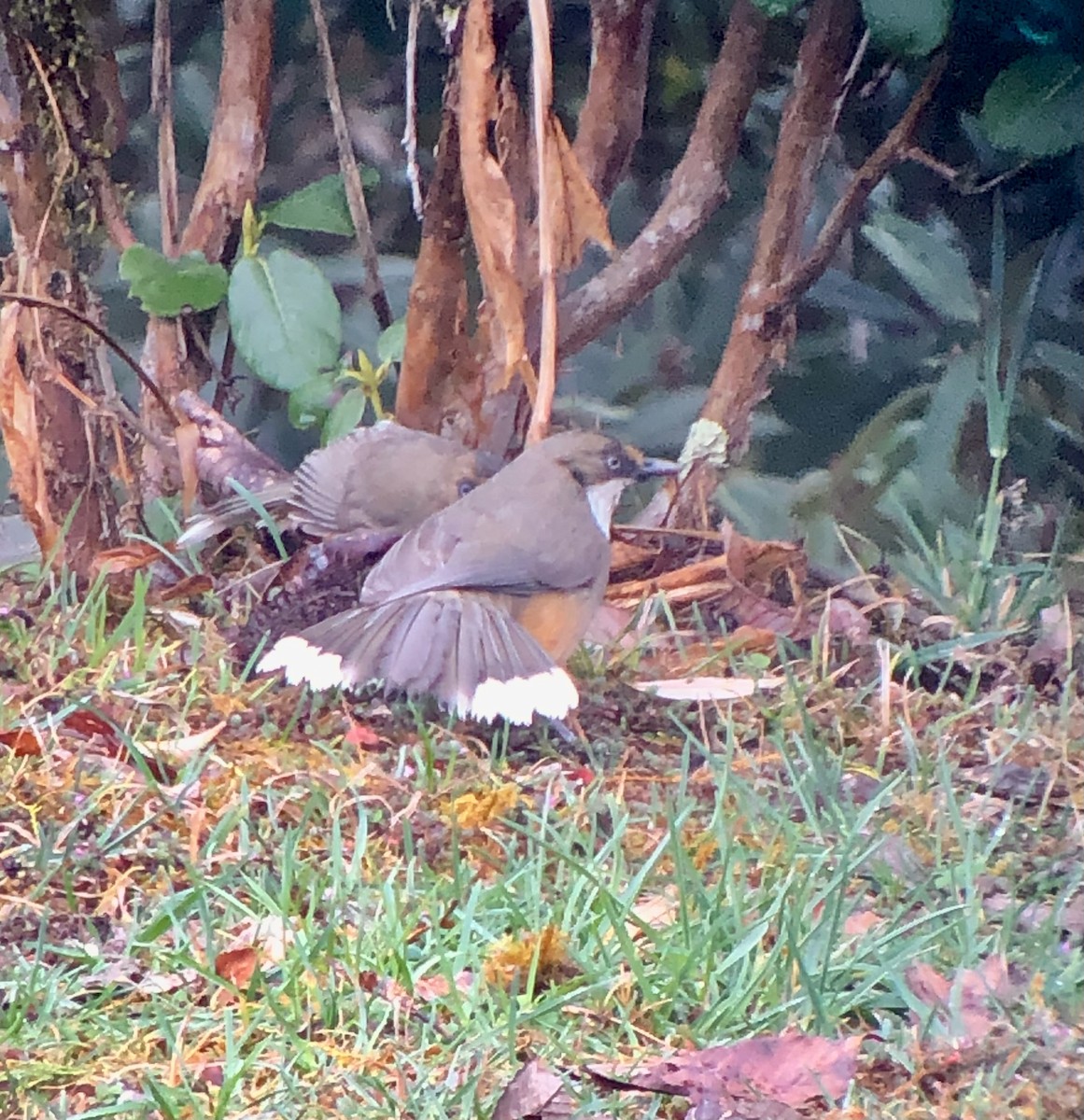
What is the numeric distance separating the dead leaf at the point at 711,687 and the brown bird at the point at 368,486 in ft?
2.36

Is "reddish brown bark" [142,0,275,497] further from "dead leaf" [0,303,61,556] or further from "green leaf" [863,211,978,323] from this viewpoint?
"green leaf" [863,211,978,323]

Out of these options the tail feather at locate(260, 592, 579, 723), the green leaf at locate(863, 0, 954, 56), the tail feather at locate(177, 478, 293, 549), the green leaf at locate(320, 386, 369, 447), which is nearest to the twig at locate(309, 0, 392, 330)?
the green leaf at locate(320, 386, 369, 447)

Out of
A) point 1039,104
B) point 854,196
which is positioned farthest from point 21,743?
point 1039,104

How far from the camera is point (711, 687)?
3.05 m

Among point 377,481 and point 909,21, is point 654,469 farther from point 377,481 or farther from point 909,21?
point 909,21

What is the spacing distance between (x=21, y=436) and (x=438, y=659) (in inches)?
57.7

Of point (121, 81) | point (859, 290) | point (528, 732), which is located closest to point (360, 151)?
point (121, 81)

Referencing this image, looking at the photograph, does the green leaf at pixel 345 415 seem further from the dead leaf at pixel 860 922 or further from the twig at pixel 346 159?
the dead leaf at pixel 860 922

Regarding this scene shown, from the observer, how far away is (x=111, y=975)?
2002mm

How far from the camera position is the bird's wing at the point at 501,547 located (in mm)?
3043

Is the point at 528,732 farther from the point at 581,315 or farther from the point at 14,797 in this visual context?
the point at 581,315

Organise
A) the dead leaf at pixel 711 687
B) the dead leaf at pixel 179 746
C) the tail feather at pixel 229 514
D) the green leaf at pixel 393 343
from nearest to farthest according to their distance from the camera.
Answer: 1. the dead leaf at pixel 179 746
2. the dead leaf at pixel 711 687
3. the tail feather at pixel 229 514
4. the green leaf at pixel 393 343

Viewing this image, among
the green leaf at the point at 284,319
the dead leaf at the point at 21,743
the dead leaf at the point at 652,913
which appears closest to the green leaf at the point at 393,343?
the green leaf at the point at 284,319

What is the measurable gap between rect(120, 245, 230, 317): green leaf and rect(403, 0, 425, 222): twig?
0.55 meters
